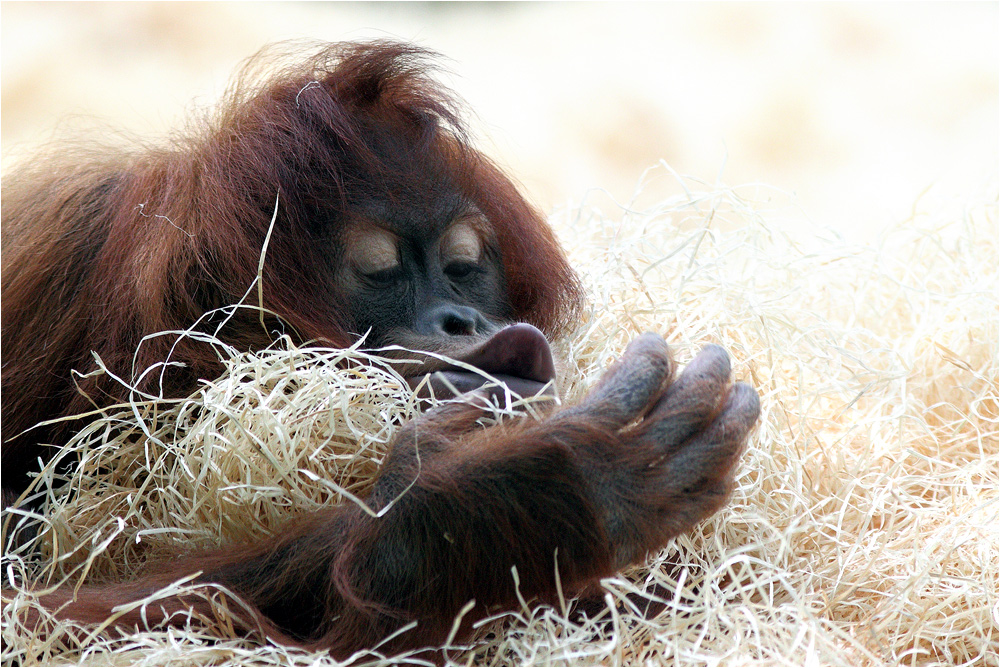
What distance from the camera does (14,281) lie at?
152cm

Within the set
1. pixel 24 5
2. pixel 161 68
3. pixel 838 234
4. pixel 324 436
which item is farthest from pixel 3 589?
pixel 24 5

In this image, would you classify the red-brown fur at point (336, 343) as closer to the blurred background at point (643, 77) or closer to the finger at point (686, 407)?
the finger at point (686, 407)

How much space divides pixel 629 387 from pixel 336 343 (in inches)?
18.8

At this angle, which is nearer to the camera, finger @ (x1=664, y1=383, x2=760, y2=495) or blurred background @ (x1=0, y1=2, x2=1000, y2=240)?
finger @ (x1=664, y1=383, x2=760, y2=495)

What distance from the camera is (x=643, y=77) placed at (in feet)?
17.5

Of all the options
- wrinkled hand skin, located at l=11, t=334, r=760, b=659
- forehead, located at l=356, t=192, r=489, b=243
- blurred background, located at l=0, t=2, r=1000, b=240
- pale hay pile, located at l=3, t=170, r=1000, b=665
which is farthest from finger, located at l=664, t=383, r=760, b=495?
blurred background, located at l=0, t=2, r=1000, b=240

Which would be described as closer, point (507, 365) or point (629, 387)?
point (629, 387)

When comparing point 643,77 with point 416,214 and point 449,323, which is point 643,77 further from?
point 449,323

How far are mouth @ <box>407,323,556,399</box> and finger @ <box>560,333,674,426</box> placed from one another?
0.53 ft

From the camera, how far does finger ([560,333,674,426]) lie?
1.06 meters

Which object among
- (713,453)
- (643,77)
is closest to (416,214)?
(713,453)

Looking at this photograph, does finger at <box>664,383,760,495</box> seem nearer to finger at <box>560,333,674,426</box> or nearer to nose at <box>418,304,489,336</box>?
finger at <box>560,333,674,426</box>

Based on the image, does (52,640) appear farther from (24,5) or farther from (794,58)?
(794,58)

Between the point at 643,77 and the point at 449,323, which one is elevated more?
the point at 449,323
